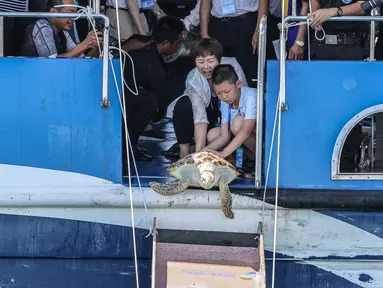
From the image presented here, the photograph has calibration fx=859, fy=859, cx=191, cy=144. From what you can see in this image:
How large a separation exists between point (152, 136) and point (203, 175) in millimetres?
1784

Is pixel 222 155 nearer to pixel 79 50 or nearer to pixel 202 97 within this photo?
pixel 202 97

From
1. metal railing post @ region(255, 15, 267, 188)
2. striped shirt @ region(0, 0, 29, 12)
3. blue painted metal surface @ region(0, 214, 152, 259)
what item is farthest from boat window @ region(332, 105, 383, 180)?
striped shirt @ region(0, 0, 29, 12)

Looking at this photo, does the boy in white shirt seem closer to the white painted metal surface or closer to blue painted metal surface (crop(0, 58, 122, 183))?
the white painted metal surface

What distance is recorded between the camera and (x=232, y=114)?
5254 millimetres

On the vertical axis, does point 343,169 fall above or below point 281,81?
below

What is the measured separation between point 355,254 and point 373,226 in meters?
0.20

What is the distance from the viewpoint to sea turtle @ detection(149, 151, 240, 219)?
4.88 metres

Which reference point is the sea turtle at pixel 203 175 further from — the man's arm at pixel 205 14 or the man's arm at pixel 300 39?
the man's arm at pixel 205 14

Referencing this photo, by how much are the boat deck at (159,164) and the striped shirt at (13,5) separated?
1231 millimetres

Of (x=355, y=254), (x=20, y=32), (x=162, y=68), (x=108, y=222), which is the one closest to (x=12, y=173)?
(x=108, y=222)

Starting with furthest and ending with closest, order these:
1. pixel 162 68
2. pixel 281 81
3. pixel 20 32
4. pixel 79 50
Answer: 1. pixel 162 68
2. pixel 20 32
3. pixel 79 50
4. pixel 281 81

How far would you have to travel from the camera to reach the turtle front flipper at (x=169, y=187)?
4914 millimetres

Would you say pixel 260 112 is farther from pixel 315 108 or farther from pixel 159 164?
pixel 159 164

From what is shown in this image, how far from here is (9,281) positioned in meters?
5.08
